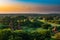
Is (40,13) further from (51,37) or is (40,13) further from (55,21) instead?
(51,37)

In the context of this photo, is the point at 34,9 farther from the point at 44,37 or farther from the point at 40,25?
the point at 44,37

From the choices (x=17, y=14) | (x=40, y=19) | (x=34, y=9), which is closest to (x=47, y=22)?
(x=40, y=19)

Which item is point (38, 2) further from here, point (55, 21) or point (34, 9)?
point (55, 21)

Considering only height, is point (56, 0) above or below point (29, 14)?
above

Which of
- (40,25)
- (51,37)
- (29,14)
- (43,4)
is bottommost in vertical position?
(51,37)

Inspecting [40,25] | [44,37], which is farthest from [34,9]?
[44,37]

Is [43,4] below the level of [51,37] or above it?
above
